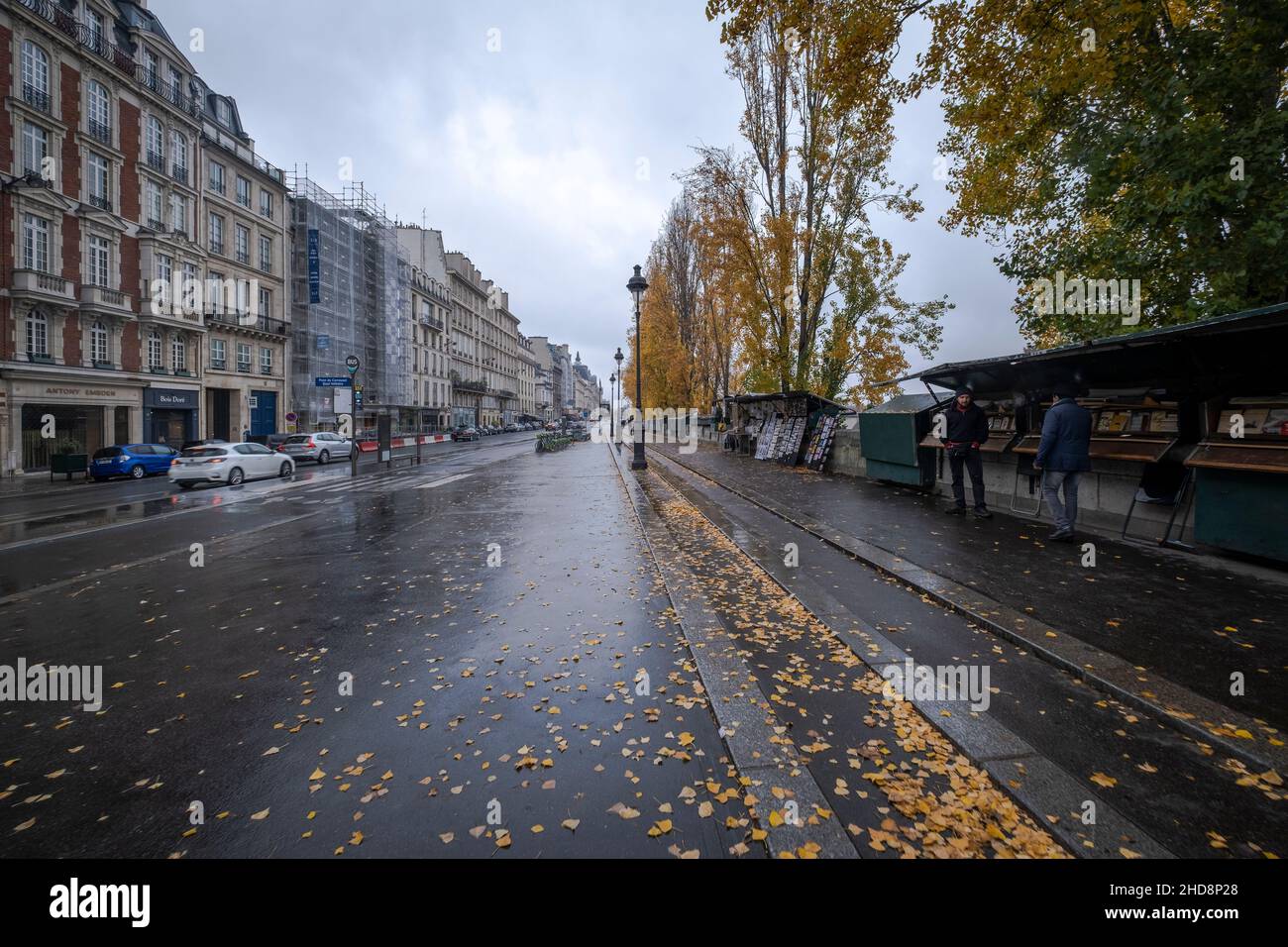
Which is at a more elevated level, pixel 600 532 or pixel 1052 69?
pixel 1052 69

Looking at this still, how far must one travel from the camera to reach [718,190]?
77.1ft

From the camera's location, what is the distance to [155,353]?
100 ft

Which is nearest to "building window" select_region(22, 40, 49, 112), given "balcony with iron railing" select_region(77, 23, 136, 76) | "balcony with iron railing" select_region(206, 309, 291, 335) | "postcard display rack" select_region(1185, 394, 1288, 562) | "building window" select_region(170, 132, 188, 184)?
"balcony with iron railing" select_region(77, 23, 136, 76)

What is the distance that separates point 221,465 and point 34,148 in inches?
733

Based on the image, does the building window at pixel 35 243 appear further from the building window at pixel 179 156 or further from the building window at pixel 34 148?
the building window at pixel 179 156

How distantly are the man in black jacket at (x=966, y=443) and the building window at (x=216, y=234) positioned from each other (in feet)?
134

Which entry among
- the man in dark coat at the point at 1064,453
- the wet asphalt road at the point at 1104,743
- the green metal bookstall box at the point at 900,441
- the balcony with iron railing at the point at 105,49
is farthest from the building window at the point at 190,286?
the man in dark coat at the point at 1064,453

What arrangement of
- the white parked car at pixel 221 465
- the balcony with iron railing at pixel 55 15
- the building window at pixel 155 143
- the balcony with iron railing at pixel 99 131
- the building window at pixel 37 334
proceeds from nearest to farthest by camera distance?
the white parked car at pixel 221 465
the balcony with iron railing at pixel 55 15
the building window at pixel 37 334
the balcony with iron railing at pixel 99 131
the building window at pixel 155 143

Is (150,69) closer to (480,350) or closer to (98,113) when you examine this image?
(98,113)

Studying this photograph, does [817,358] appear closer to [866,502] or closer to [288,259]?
[866,502]

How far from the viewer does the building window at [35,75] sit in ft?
78.9
